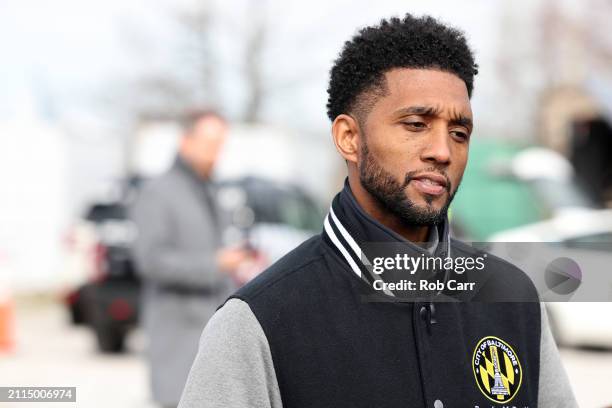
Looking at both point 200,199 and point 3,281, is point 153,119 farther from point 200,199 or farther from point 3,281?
point 200,199

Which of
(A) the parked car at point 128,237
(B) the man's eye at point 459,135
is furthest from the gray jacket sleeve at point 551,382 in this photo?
(A) the parked car at point 128,237

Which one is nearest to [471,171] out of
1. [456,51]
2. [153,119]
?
[153,119]

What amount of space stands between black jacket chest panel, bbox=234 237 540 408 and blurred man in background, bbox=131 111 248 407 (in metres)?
3.46

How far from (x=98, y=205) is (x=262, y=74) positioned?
22.8 metres

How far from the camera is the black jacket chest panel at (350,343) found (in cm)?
187

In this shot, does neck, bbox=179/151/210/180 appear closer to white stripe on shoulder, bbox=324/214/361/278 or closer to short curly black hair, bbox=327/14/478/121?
short curly black hair, bbox=327/14/478/121

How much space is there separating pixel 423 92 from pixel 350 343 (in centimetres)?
45

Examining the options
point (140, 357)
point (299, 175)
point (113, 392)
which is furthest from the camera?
point (299, 175)

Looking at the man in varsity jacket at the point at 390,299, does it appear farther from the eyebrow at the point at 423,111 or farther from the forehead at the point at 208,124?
the forehead at the point at 208,124

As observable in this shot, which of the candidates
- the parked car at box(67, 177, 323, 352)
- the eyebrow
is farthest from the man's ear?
the parked car at box(67, 177, 323, 352)

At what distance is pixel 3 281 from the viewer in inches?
538

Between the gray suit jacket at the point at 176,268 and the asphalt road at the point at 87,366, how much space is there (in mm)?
1071

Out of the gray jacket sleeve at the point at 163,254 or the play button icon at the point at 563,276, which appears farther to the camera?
the gray jacket sleeve at the point at 163,254

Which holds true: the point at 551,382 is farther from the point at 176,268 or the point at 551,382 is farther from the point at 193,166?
the point at 193,166
